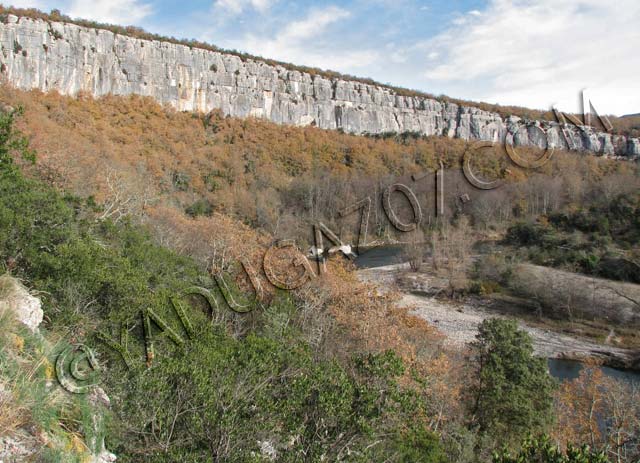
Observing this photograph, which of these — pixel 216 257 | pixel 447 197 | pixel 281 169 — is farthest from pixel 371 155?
pixel 216 257

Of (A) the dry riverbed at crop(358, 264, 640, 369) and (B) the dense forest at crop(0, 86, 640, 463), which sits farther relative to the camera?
(A) the dry riverbed at crop(358, 264, 640, 369)

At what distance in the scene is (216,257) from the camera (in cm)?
1541

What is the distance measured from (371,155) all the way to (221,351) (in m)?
58.3

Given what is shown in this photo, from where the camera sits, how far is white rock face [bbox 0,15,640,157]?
47.7 metres

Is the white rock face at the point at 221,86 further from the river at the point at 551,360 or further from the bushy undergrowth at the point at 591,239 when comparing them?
the river at the point at 551,360

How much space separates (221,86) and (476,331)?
189ft

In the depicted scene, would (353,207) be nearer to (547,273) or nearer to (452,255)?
(452,255)

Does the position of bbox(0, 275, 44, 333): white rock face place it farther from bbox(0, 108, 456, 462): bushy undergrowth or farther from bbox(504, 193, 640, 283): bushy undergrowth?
bbox(504, 193, 640, 283): bushy undergrowth

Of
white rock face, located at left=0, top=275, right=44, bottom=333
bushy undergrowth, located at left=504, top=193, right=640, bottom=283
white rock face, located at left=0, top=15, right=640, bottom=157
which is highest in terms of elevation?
white rock face, located at left=0, top=15, right=640, bottom=157

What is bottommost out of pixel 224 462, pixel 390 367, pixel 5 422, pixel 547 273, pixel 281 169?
pixel 547 273

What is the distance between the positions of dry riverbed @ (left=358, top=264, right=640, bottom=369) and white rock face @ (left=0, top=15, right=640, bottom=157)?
1315 centimetres

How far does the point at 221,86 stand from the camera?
6694 cm

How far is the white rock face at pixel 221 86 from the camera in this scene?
47.7 meters

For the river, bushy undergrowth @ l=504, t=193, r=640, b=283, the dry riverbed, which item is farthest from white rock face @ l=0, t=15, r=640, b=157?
the river
